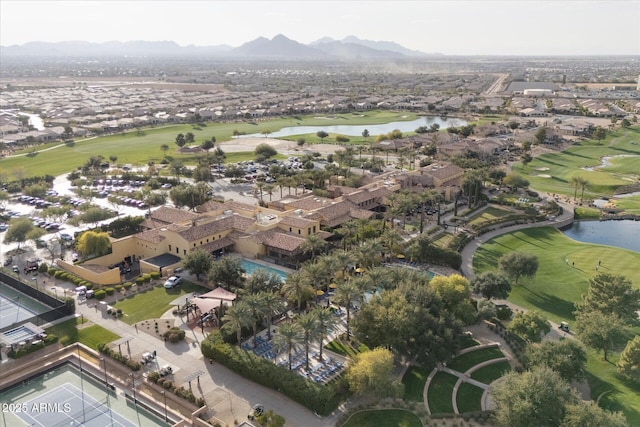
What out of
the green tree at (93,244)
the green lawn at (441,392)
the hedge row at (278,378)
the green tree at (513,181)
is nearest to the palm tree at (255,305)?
the hedge row at (278,378)

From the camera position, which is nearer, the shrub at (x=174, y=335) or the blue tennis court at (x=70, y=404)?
the blue tennis court at (x=70, y=404)

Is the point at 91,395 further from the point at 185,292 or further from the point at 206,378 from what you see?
the point at 185,292

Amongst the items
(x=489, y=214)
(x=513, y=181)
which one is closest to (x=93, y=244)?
(x=489, y=214)

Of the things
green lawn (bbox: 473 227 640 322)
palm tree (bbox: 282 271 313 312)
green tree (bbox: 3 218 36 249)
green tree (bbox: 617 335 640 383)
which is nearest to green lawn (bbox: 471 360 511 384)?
green tree (bbox: 617 335 640 383)

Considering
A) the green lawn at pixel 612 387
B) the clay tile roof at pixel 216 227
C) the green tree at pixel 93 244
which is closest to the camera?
the green lawn at pixel 612 387

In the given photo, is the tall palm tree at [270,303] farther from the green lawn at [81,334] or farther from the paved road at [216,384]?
the green lawn at [81,334]

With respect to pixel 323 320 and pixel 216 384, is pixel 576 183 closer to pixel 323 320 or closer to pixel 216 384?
pixel 323 320

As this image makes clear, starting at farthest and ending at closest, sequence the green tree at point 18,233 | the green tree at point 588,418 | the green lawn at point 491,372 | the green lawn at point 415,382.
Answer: the green tree at point 18,233, the green lawn at point 491,372, the green lawn at point 415,382, the green tree at point 588,418
